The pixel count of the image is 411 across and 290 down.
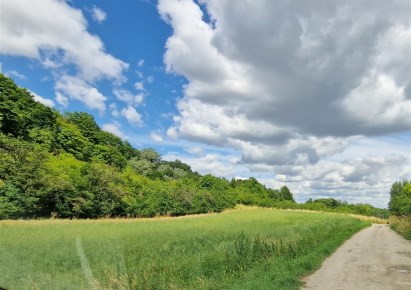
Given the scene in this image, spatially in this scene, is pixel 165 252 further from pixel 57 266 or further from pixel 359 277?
pixel 359 277

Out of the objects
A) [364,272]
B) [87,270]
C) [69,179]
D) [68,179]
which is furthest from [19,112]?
[364,272]

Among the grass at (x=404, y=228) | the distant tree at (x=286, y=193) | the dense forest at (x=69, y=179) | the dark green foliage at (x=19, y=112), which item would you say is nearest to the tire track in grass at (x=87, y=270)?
the grass at (x=404, y=228)

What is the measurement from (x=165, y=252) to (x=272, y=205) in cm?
10745

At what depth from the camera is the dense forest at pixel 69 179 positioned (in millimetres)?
49844

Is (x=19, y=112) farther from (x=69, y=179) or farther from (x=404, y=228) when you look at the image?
(x=404, y=228)

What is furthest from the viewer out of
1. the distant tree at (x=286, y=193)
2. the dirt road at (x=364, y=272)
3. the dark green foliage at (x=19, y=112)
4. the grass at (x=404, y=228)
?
the distant tree at (x=286, y=193)

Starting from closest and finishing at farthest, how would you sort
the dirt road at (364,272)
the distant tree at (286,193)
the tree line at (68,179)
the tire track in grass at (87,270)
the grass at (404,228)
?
1. the tire track in grass at (87,270)
2. the dirt road at (364,272)
3. the grass at (404,228)
4. the tree line at (68,179)
5. the distant tree at (286,193)

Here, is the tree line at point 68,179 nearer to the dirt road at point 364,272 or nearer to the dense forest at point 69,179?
the dense forest at point 69,179

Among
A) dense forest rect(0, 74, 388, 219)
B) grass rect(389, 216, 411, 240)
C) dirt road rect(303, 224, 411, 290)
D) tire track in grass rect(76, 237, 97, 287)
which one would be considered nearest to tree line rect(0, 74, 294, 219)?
dense forest rect(0, 74, 388, 219)

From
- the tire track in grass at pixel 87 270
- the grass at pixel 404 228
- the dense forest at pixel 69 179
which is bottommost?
the tire track in grass at pixel 87 270

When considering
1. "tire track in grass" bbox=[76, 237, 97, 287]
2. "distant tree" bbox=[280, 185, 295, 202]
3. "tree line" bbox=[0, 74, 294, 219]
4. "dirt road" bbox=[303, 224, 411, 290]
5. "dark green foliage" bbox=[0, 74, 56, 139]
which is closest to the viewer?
"tire track in grass" bbox=[76, 237, 97, 287]

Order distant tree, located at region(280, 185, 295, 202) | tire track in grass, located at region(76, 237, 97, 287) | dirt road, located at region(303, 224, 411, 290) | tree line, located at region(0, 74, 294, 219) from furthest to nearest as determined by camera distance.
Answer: distant tree, located at region(280, 185, 295, 202), tree line, located at region(0, 74, 294, 219), dirt road, located at region(303, 224, 411, 290), tire track in grass, located at region(76, 237, 97, 287)

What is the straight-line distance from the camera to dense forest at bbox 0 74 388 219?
49844mm

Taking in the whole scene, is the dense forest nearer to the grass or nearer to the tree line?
the tree line
